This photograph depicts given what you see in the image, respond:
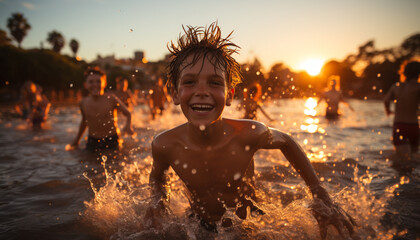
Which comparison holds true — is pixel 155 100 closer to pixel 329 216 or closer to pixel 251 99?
pixel 251 99

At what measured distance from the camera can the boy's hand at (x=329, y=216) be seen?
1.79 meters

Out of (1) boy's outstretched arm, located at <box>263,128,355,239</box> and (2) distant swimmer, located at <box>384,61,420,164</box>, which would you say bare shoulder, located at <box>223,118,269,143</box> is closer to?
(1) boy's outstretched arm, located at <box>263,128,355,239</box>

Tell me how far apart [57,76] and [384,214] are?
38.5 metres

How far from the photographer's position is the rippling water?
224 centimetres

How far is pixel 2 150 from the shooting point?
6039 millimetres

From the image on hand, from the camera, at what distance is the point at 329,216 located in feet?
5.99

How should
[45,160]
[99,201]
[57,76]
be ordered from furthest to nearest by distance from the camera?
[57,76] → [45,160] → [99,201]

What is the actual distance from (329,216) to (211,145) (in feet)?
3.43

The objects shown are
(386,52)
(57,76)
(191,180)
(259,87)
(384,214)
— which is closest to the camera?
(191,180)

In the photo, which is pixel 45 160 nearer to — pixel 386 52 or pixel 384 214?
pixel 384 214

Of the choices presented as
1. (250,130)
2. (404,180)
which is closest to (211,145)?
(250,130)

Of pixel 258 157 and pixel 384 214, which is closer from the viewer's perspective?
pixel 384 214

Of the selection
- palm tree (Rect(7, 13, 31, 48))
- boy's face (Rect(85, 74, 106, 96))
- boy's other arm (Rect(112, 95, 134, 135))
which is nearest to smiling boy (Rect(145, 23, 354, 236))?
boy's other arm (Rect(112, 95, 134, 135))

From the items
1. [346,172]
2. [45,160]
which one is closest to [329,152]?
[346,172]
